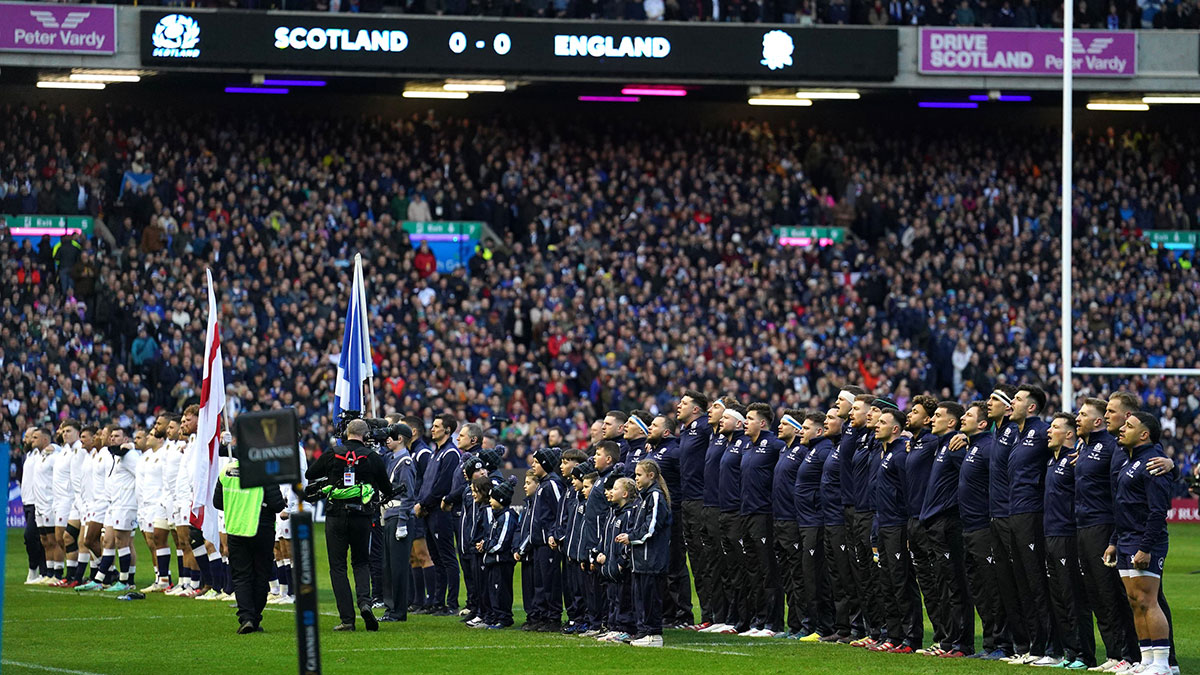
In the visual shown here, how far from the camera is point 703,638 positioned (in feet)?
55.3

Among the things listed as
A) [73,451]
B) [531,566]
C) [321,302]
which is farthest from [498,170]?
[531,566]

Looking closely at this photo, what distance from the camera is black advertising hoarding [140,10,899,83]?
3631cm

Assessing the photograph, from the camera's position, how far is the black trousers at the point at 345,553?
16781 millimetres

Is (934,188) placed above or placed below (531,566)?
above

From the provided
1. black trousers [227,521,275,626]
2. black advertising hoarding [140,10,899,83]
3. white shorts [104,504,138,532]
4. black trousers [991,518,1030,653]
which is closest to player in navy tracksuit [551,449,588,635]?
black trousers [227,521,275,626]

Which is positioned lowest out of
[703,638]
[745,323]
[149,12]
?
[703,638]

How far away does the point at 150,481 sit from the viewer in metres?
21.8

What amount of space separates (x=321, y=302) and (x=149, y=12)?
6.71m

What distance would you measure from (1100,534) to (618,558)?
14.1 feet

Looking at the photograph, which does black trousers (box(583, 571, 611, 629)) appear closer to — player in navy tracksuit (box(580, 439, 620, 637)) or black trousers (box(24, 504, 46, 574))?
player in navy tracksuit (box(580, 439, 620, 637))

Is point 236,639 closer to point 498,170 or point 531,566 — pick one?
point 531,566

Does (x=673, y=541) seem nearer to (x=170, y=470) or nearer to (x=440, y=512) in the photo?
(x=440, y=512)

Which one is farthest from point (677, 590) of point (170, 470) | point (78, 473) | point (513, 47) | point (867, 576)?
point (513, 47)

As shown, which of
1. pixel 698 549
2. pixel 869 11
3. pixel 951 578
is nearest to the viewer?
pixel 951 578
